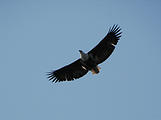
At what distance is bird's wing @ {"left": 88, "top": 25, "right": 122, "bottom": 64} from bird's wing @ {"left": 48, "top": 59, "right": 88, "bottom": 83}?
1105 millimetres

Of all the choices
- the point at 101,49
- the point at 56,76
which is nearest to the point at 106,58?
the point at 101,49

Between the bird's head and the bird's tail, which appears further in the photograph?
the bird's tail

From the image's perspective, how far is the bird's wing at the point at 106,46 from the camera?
19.8 meters

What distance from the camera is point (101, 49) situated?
65.1 feet

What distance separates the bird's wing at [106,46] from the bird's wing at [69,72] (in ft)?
3.62

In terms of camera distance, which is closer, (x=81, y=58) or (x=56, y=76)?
(x=81, y=58)

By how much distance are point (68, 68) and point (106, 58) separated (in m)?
2.43

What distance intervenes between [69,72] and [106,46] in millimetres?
2834

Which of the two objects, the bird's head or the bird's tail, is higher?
the bird's head

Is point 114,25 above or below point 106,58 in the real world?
above

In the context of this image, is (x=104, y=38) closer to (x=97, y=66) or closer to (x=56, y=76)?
(x=97, y=66)

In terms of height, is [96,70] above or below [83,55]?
below

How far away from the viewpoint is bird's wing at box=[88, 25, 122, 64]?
19766mm

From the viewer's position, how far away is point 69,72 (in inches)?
817
